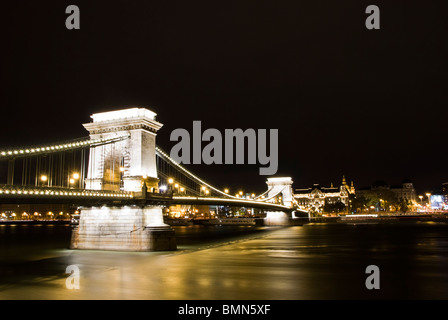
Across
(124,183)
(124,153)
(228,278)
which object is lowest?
(228,278)

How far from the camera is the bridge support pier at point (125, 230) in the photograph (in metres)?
30.7

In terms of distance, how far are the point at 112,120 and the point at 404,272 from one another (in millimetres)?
24827

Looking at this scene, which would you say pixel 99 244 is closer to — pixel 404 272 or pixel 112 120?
pixel 112 120

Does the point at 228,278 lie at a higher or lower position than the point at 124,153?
lower

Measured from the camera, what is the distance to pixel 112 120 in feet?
111

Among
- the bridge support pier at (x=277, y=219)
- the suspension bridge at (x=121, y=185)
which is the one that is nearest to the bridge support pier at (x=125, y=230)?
the suspension bridge at (x=121, y=185)

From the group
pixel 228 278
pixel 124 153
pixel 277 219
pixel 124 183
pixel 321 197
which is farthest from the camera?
pixel 321 197

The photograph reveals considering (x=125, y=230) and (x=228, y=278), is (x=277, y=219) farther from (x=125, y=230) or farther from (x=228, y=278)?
(x=228, y=278)

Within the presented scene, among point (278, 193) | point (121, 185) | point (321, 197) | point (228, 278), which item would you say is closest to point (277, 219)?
point (278, 193)

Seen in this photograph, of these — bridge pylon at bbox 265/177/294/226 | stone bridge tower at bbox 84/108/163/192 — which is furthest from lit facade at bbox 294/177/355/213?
stone bridge tower at bbox 84/108/163/192

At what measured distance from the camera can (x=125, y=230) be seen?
31562 mm

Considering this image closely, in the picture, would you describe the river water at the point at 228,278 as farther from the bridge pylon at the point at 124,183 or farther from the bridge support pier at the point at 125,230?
the bridge pylon at the point at 124,183

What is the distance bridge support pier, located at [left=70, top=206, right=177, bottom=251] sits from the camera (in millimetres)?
30655
